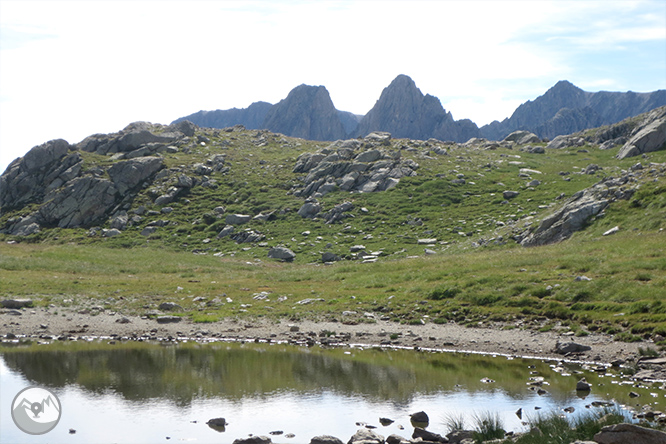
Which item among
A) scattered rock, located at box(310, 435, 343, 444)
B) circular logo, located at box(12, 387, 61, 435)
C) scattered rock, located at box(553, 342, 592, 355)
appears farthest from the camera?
scattered rock, located at box(553, 342, 592, 355)

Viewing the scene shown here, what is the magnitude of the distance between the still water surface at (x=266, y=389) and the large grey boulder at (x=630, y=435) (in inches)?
146

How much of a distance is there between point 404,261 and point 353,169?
5673 cm

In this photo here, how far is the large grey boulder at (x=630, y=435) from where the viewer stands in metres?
11.8

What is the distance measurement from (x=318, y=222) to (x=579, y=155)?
247 ft

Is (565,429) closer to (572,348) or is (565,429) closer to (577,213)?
(572,348)

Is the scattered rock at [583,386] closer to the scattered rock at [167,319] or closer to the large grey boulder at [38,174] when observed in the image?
the scattered rock at [167,319]

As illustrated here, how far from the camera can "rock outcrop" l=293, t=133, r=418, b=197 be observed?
105m

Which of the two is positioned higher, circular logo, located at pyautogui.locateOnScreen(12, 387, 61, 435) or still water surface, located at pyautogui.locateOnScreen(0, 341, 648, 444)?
circular logo, located at pyautogui.locateOnScreen(12, 387, 61, 435)

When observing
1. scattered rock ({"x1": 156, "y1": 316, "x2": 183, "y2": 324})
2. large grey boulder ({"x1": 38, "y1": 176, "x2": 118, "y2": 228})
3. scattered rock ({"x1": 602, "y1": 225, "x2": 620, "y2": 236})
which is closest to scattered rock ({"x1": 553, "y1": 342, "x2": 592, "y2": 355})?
scattered rock ({"x1": 156, "y1": 316, "x2": 183, "y2": 324})

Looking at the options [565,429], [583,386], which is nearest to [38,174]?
[583,386]

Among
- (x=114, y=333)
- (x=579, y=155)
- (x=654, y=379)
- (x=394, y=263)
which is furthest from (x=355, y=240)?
(x=579, y=155)

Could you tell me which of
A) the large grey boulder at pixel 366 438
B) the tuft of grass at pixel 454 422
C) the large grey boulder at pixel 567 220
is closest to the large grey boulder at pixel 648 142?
the large grey boulder at pixel 567 220

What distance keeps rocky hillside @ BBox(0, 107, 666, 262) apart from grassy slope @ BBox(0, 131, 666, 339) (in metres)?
0.63

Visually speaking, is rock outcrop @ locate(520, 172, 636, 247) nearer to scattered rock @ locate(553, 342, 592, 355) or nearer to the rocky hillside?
the rocky hillside
